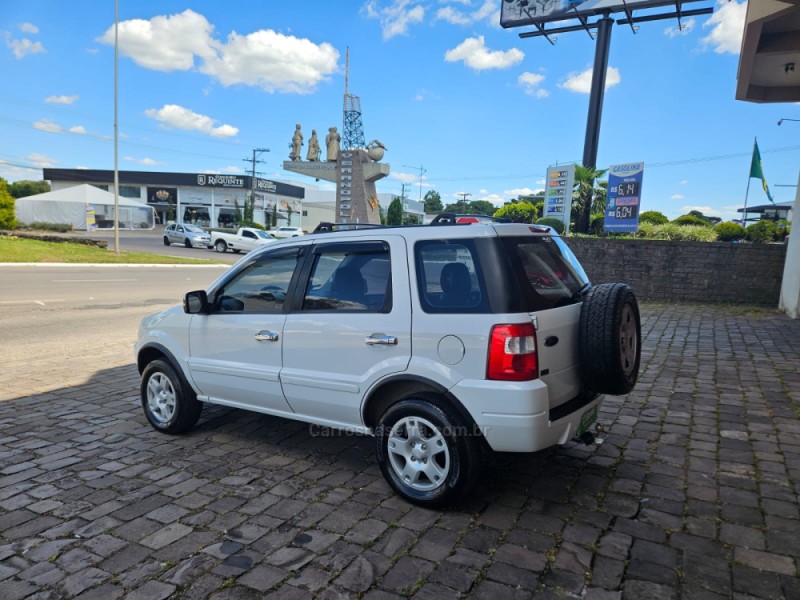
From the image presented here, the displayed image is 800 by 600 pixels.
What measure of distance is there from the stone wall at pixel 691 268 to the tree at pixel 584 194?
694 centimetres

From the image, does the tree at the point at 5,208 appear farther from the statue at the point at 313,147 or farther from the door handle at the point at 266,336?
the door handle at the point at 266,336

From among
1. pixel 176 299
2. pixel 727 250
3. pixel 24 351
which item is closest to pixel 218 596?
pixel 24 351

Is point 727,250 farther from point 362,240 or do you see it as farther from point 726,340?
point 362,240

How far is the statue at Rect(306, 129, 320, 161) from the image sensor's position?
36.5 meters

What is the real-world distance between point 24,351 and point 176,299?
5646mm

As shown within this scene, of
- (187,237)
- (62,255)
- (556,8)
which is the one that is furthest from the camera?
(187,237)

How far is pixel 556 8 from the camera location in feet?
90.9

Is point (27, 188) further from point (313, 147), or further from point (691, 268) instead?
point (691, 268)

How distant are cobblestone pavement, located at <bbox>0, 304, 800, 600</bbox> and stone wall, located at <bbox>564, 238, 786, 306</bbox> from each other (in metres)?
10.7

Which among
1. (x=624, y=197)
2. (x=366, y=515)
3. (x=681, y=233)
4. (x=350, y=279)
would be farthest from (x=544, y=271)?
(x=681, y=233)

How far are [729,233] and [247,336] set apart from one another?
21.3 meters

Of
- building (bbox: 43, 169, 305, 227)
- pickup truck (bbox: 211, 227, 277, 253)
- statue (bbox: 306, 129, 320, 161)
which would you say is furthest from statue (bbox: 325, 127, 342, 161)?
building (bbox: 43, 169, 305, 227)

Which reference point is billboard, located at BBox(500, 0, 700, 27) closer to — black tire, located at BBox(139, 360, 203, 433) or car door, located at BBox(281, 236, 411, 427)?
car door, located at BBox(281, 236, 411, 427)

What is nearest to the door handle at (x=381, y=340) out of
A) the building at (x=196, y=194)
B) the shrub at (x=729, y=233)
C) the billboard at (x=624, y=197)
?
the billboard at (x=624, y=197)
